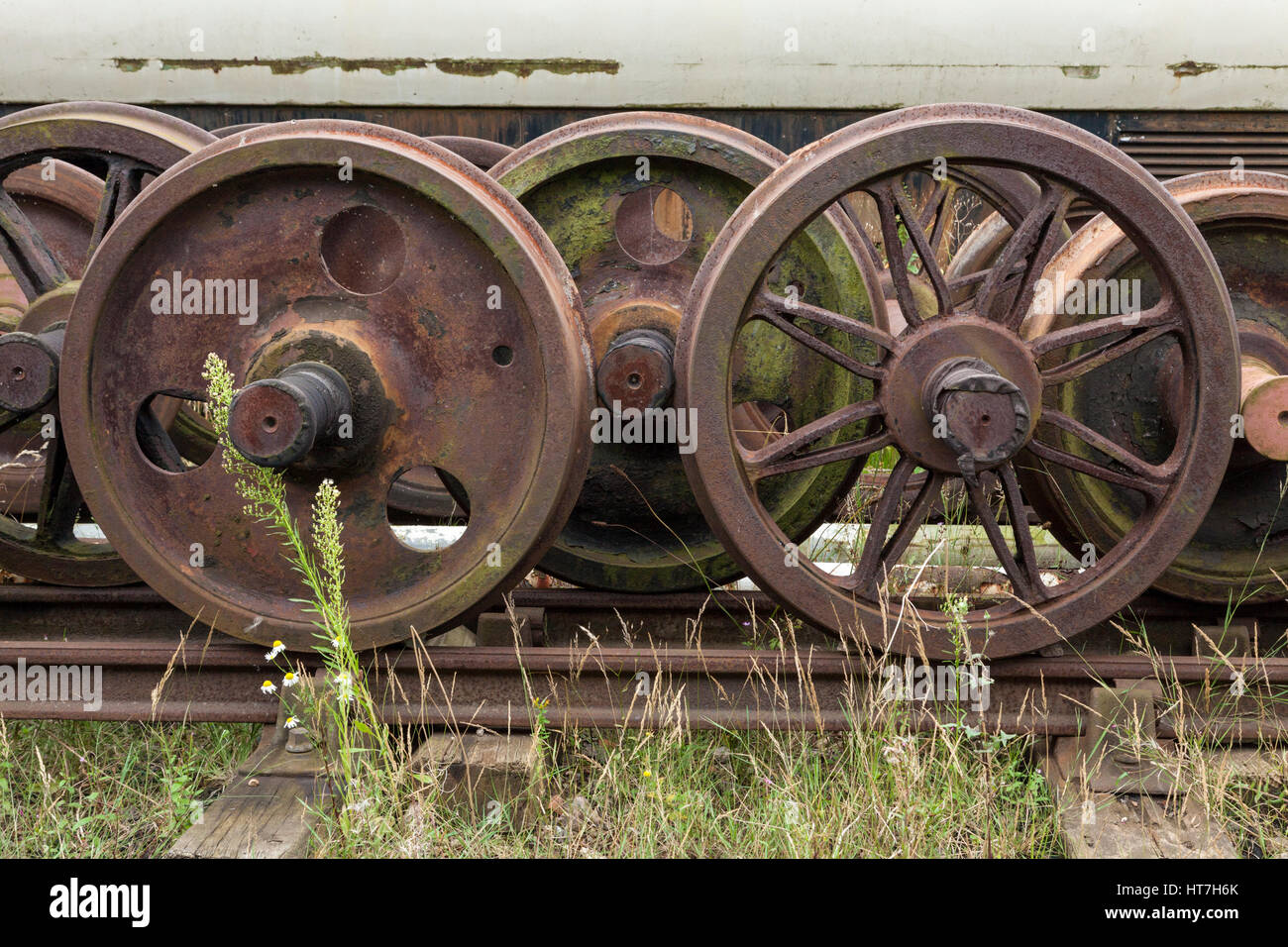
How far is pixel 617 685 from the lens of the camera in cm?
263

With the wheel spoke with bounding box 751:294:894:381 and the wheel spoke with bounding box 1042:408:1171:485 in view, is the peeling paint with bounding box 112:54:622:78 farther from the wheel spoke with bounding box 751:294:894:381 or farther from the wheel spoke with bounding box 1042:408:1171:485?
the wheel spoke with bounding box 1042:408:1171:485

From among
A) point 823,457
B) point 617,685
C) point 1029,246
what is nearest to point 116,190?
point 617,685

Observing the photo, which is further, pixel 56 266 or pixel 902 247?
pixel 56 266

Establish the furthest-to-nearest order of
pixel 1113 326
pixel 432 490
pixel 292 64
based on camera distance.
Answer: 1. pixel 292 64
2. pixel 432 490
3. pixel 1113 326

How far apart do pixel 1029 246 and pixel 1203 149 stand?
203 centimetres

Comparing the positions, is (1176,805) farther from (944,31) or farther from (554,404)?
(944,31)

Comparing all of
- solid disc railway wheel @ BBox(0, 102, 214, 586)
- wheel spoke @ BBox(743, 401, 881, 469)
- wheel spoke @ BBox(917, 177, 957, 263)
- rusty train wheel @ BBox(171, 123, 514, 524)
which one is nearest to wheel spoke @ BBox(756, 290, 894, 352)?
wheel spoke @ BBox(743, 401, 881, 469)

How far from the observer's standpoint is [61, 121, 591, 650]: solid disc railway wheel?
8.12 ft

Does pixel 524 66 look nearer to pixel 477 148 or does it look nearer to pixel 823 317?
pixel 477 148

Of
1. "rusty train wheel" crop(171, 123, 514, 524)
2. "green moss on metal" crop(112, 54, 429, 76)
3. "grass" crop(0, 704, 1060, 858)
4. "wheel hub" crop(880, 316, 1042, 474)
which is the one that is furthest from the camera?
"green moss on metal" crop(112, 54, 429, 76)

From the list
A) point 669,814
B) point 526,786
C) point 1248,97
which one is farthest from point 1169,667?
point 1248,97

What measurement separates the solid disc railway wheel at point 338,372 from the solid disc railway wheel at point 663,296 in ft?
1.88

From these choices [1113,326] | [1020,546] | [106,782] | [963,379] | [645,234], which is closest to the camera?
[963,379]

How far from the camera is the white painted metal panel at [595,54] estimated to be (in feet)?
13.1
